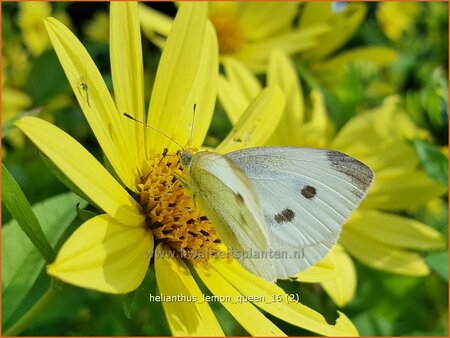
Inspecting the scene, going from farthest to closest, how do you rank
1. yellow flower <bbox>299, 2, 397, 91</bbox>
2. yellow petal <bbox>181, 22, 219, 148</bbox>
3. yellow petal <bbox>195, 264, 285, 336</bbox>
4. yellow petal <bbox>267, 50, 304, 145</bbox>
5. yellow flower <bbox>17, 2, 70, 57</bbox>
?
yellow flower <bbox>17, 2, 70, 57</bbox> → yellow flower <bbox>299, 2, 397, 91</bbox> → yellow petal <bbox>267, 50, 304, 145</bbox> → yellow petal <bbox>181, 22, 219, 148</bbox> → yellow petal <bbox>195, 264, 285, 336</bbox>

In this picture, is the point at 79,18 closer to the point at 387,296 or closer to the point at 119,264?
the point at 387,296

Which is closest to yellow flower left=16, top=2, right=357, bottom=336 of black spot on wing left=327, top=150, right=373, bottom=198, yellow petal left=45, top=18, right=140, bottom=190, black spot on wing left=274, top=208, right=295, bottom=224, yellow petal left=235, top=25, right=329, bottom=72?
yellow petal left=45, top=18, right=140, bottom=190

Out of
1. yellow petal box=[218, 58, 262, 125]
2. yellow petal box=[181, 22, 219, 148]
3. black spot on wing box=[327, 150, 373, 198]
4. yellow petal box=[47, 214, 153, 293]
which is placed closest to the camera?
yellow petal box=[47, 214, 153, 293]

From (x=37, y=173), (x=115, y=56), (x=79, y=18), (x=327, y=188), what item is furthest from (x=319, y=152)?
(x=79, y=18)

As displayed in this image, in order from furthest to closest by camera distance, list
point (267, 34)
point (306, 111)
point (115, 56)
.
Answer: point (267, 34) → point (306, 111) → point (115, 56)

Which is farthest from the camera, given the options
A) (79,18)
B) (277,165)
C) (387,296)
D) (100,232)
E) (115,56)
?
(79,18)

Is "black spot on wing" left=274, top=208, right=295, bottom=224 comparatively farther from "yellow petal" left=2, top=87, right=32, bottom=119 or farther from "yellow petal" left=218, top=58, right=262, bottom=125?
"yellow petal" left=2, top=87, right=32, bottom=119

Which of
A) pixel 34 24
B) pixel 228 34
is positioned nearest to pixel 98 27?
pixel 34 24
